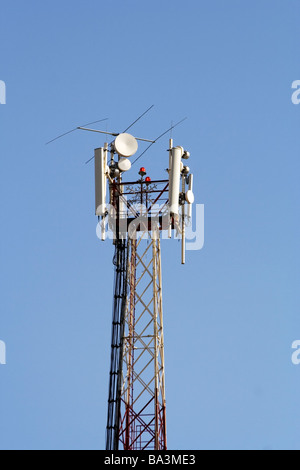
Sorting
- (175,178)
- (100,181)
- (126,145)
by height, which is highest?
(126,145)

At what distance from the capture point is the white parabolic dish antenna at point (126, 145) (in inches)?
3413

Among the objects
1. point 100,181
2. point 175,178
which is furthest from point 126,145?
point 175,178

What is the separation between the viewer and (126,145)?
286 ft

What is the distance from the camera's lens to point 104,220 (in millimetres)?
84688

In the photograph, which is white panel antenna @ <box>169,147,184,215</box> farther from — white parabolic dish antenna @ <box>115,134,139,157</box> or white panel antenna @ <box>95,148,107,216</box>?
white panel antenna @ <box>95,148,107,216</box>

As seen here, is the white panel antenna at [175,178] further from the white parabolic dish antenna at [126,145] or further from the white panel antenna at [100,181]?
the white panel antenna at [100,181]

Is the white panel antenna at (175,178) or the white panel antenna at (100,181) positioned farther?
the white panel antenna at (100,181)

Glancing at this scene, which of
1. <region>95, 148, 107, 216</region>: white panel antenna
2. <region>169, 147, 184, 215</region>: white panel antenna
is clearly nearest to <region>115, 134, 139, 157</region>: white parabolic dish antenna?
<region>95, 148, 107, 216</region>: white panel antenna

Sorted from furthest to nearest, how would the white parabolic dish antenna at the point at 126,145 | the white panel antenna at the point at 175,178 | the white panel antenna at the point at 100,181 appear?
1. the white parabolic dish antenna at the point at 126,145
2. the white panel antenna at the point at 100,181
3. the white panel antenna at the point at 175,178

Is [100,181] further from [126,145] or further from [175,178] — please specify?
[175,178]

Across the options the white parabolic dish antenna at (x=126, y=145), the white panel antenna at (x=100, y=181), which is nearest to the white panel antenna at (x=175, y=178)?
the white parabolic dish antenna at (x=126, y=145)
